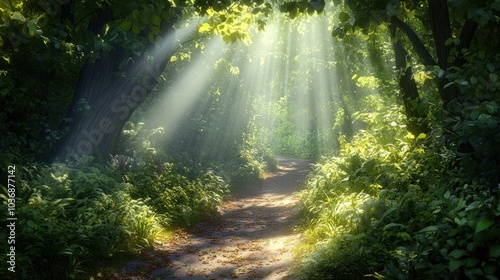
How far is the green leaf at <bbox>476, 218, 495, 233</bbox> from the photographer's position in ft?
11.8

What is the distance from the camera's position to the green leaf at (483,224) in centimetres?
358

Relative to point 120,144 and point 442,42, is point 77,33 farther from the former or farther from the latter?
point 442,42

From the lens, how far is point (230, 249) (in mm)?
8883

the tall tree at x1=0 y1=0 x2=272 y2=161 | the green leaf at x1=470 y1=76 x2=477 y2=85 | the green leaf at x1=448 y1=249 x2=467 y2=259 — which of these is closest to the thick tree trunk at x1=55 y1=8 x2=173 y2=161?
the tall tree at x1=0 y1=0 x2=272 y2=161

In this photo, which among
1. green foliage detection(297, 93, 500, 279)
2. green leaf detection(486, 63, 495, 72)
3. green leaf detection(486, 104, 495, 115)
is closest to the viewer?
green foliage detection(297, 93, 500, 279)

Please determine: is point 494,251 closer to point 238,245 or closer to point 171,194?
point 238,245

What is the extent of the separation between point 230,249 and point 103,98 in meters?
5.01

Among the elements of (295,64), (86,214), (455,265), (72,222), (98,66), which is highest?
(295,64)

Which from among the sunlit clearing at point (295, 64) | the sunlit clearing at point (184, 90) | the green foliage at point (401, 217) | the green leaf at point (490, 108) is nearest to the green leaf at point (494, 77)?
the green leaf at point (490, 108)

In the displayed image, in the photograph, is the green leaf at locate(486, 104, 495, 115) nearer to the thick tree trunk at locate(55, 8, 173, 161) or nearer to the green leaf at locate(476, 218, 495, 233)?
the green leaf at locate(476, 218, 495, 233)

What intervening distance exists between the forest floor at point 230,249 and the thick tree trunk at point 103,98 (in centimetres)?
319

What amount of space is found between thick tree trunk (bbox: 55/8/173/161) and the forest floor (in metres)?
3.19

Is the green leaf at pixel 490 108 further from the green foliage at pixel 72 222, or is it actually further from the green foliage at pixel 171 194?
the green foliage at pixel 171 194

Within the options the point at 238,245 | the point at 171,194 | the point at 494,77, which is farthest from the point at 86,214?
the point at 494,77
